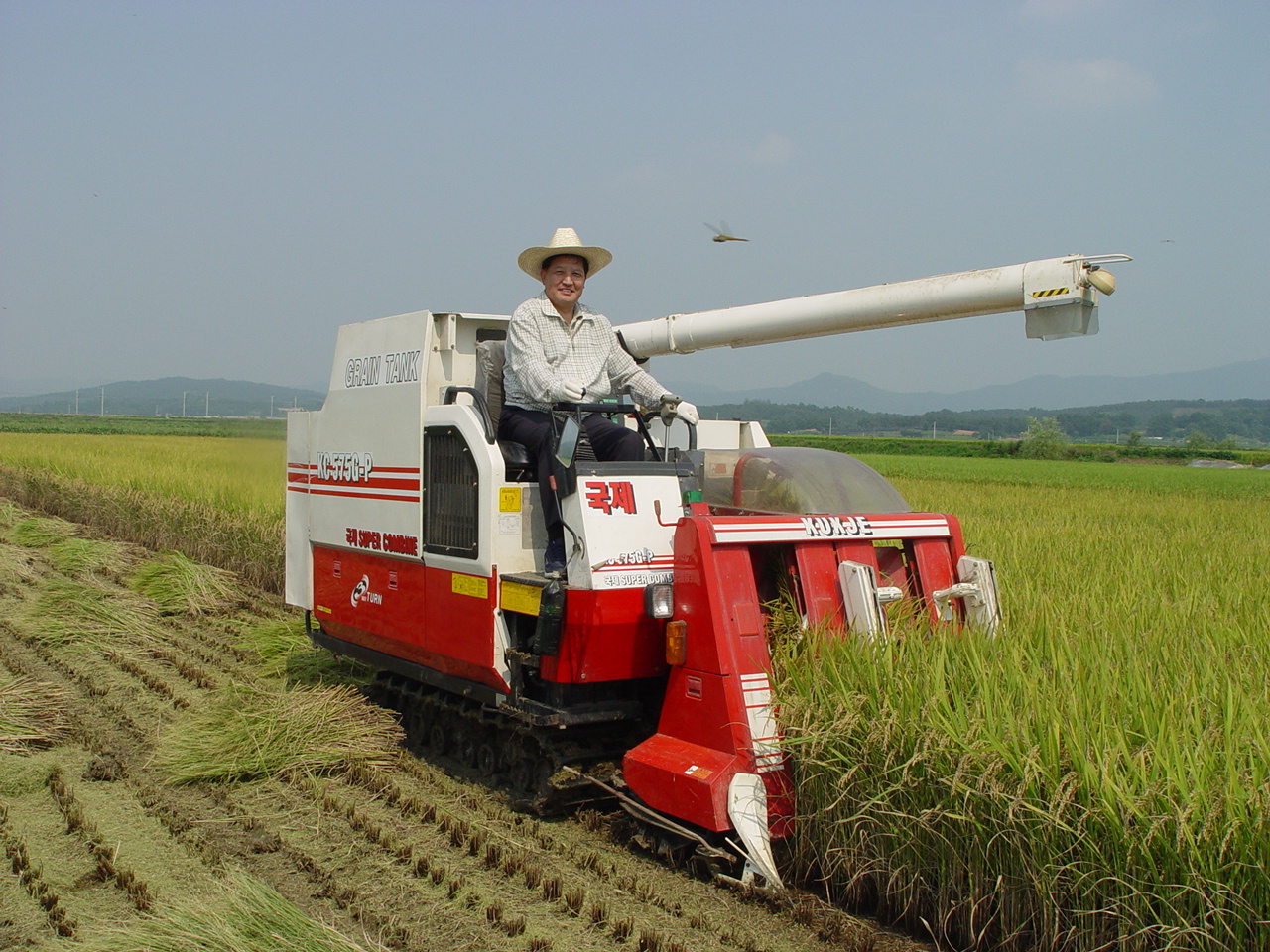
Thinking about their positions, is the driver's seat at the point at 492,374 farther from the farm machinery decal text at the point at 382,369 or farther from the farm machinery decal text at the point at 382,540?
the farm machinery decal text at the point at 382,540

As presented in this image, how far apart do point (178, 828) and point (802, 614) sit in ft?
10.1

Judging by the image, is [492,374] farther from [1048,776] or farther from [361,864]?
[1048,776]

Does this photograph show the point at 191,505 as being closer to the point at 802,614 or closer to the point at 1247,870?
the point at 802,614

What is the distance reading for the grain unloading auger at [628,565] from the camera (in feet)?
14.8

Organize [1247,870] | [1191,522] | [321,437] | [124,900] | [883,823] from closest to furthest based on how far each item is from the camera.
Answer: [1247,870] < [883,823] < [124,900] < [321,437] < [1191,522]

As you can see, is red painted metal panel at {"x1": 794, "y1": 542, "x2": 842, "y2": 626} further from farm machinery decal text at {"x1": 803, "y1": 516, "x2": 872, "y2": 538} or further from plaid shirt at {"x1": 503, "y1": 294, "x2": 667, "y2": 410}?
plaid shirt at {"x1": 503, "y1": 294, "x2": 667, "y2": 410}

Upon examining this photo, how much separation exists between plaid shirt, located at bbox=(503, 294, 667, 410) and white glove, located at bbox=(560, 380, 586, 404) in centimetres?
2

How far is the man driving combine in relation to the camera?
5344mm

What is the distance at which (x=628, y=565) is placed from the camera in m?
5.01

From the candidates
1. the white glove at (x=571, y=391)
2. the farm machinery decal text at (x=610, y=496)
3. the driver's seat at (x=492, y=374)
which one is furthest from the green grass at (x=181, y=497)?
the farm machinery decal text at (x=610, y=496)

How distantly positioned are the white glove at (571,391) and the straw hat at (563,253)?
84cm

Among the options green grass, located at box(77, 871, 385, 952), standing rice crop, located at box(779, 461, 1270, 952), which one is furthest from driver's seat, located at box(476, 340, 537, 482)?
green grass, located at box(77, 871, 385, 952)

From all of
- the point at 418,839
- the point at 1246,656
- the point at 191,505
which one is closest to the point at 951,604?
the point at 1246,656

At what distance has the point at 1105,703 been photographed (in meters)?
3.66
